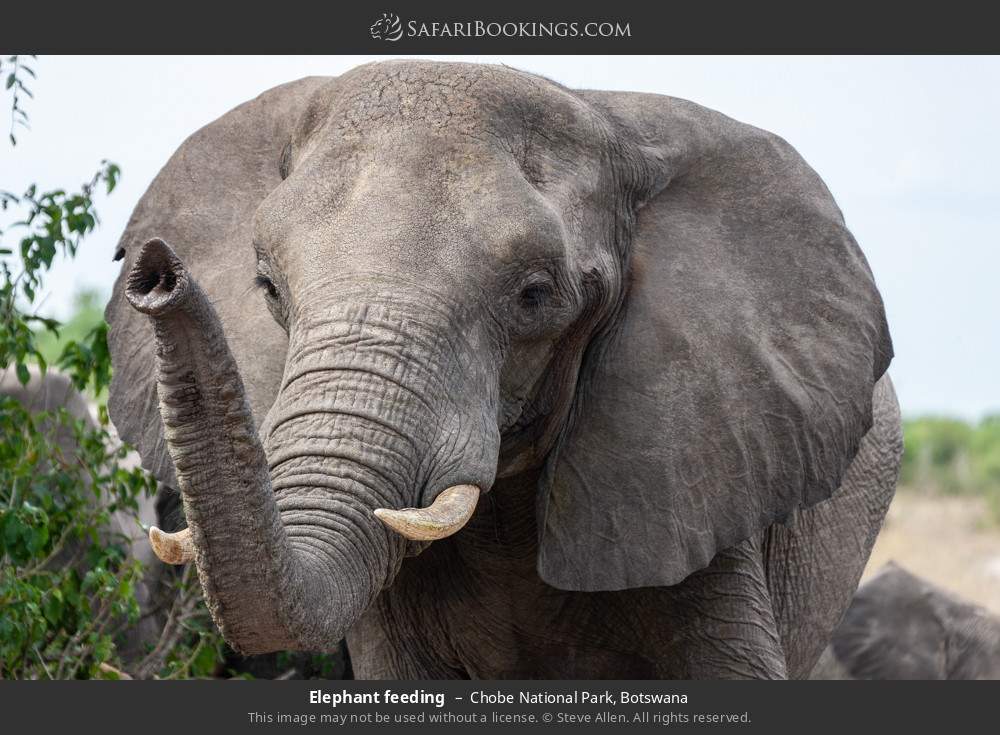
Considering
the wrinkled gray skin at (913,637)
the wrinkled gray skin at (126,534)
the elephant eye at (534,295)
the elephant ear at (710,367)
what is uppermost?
the elephant eye at (534,295)

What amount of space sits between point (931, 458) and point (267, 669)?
14.6m

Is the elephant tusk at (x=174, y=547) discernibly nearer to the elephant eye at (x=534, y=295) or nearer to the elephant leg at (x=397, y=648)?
the elephant eye at (x=534, y=295)

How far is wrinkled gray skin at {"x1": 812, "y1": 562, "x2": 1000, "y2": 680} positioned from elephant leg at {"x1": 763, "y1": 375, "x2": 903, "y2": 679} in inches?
73.8

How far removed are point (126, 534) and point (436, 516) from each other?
263 cm

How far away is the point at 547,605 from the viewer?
4.30 m

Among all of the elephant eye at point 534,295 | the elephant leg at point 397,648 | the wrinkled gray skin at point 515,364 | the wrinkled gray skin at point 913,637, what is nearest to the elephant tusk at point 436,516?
the wrinkled gray skin at point 515,364

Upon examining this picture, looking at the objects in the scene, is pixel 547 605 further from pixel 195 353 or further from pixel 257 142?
pixel 195 353

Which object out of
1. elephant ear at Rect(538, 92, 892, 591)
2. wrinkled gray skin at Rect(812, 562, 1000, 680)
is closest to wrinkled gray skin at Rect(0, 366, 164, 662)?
elephant ear at Rect(538, 92, 892, 591)

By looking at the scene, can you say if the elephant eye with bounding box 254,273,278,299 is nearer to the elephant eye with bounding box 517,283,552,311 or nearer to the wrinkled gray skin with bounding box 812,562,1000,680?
the elephant eye with bounding box 517,283,552,311

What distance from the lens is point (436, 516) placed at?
326 cm

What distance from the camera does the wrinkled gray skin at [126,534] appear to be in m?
5.61

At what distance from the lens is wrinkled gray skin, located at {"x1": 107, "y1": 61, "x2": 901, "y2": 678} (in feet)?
10.9

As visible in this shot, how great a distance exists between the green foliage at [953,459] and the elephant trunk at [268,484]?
1274 centimetres
